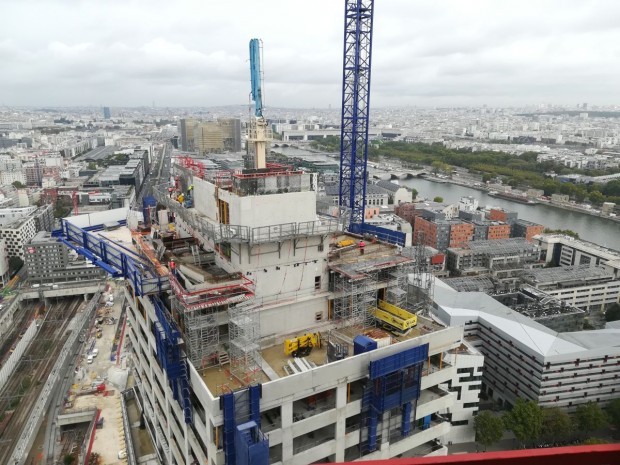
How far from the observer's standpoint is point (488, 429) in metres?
9.51

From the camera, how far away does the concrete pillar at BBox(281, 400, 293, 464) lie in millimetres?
4594

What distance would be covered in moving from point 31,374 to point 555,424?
13.6 meters

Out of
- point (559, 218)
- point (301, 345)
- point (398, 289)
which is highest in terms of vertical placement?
point (398, 289)

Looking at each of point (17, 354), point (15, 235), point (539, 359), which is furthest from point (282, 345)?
point (15, 235)

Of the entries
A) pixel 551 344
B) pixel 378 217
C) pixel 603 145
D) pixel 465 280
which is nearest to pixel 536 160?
pixel 603 145

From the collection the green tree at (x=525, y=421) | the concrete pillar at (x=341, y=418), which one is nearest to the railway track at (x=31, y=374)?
Answer: the concrete pillar at (x=341, y=418)

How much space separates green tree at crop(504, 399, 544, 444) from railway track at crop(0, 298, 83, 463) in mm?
10793

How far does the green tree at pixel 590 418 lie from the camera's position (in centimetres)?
991

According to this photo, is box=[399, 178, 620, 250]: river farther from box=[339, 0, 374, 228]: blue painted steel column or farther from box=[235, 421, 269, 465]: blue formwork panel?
box=[235, 421, 269, 465]: blue formwork panel

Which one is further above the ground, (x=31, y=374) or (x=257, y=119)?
(x=257, y=119)

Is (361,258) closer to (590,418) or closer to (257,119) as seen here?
(257,119)

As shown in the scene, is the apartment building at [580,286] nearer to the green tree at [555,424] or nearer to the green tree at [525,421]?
the green tree at [555,424]

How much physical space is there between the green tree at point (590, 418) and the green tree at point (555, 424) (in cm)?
31

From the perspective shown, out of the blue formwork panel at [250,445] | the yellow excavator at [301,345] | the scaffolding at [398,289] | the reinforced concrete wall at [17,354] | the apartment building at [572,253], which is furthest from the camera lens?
the apartment building at [572,253]
